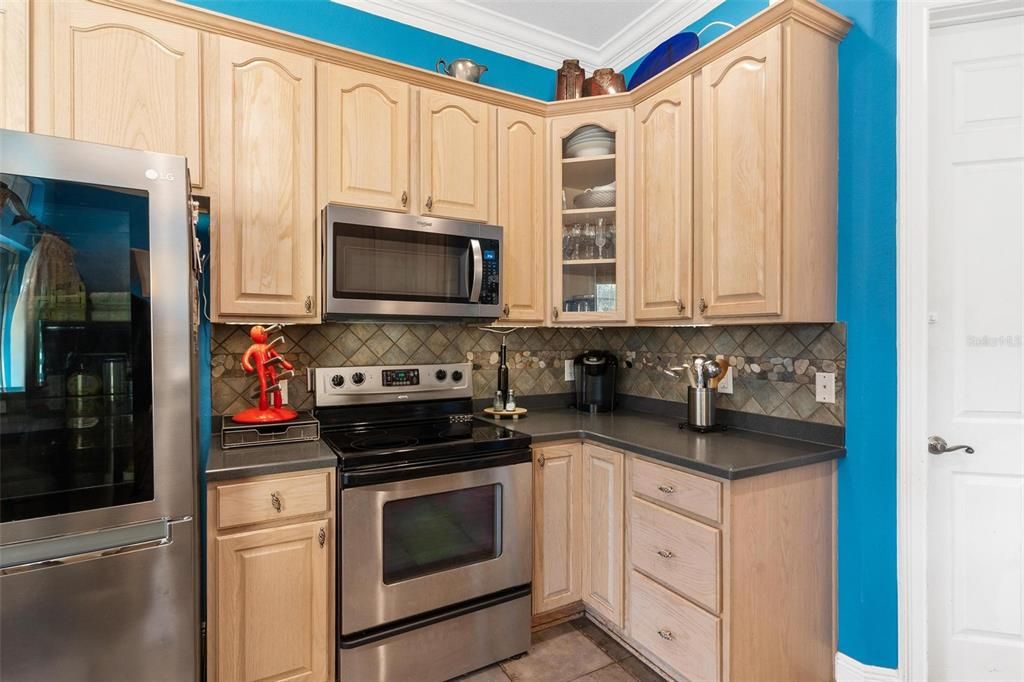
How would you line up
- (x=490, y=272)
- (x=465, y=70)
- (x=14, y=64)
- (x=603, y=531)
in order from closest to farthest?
(x=14, y=64), (x=603, y=531), (x=490, y=272), (x=465, y=70)

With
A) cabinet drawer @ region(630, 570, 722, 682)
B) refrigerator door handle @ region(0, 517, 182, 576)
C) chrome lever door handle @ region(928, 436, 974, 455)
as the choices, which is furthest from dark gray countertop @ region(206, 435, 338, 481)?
chrome lever door handle @ region(928, 436, 974, 455)

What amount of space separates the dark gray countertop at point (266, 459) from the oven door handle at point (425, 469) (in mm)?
92

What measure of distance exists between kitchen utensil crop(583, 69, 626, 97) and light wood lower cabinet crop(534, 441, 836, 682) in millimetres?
1775

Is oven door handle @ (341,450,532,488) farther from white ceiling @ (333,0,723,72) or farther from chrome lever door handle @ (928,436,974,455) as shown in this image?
white ceiling @ (333,0,723,72)

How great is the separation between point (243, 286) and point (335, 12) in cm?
140

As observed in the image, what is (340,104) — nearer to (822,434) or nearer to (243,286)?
(243,286)

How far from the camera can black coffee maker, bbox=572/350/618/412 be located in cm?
267

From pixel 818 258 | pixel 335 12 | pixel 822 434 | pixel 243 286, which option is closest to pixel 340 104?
pixel 335 12

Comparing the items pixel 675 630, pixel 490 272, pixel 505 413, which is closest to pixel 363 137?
pixel 490 272

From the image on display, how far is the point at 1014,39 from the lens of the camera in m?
1.65

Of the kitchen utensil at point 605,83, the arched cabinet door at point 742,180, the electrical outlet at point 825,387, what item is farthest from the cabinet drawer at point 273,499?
the kitchen utensil at point 605,83

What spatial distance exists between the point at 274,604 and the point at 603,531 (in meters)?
1.25

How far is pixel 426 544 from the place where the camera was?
1.86 meters

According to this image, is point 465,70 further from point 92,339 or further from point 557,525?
point 557,525
